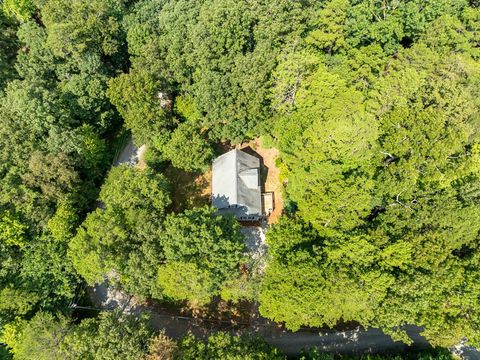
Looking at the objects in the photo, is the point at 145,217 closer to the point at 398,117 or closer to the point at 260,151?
the point at 260,151

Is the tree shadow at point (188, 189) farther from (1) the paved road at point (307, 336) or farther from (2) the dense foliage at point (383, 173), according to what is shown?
(1) the paved road at point (307, 336)

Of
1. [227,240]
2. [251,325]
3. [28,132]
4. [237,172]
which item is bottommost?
[251,325]

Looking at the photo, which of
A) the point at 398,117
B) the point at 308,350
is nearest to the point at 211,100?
the point at 398,117

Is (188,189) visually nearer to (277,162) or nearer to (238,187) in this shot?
(238,187)

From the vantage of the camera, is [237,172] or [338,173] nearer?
[338,173]

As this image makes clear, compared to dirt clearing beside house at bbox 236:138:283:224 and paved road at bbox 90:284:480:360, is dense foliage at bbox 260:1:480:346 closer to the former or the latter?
paved road at bbox 90:284:480:360

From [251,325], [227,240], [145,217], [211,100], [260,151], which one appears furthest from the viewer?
[260,151]
